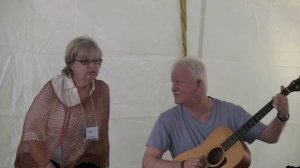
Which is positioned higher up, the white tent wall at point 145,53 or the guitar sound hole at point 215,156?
the white tent wall at point 145,53

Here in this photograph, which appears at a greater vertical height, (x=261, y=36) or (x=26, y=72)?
(x=261, y=36)

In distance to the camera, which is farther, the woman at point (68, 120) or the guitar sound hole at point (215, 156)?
the woman at point (68, 120)

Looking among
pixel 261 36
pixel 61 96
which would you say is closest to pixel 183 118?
pixel 61 96

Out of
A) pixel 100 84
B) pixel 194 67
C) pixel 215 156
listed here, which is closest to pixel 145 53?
pixel 100 84

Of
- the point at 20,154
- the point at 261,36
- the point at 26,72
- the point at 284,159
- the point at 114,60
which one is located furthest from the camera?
the point at 284,159

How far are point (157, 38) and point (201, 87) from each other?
62 cm

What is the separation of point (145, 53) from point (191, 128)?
0.68 meters

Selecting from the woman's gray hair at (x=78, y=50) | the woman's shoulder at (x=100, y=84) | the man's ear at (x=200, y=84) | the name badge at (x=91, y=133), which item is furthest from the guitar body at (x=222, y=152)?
the woman's gray hair at (x=78, y=50)

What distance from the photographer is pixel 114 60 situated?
248cm

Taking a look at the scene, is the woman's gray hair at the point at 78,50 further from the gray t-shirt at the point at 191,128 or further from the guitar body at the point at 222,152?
the guitar body at the point at 222,152

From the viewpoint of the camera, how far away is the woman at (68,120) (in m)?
2.07

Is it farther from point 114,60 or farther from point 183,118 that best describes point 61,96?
point 183,118

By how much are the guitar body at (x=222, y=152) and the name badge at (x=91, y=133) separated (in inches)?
18.0

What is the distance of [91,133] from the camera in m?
2.14
